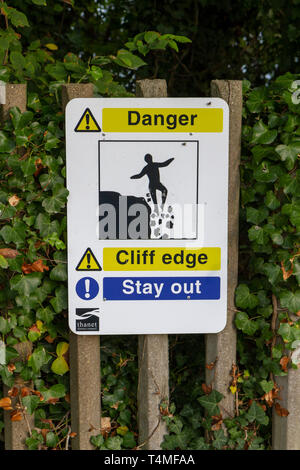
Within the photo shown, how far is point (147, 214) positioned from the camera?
190 cm

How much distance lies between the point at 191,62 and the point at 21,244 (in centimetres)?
224

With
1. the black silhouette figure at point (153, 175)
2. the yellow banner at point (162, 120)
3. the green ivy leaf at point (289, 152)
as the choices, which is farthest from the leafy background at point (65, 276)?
the black silhouette figure at point (153, 175)

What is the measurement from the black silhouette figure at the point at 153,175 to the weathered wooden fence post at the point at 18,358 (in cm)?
55

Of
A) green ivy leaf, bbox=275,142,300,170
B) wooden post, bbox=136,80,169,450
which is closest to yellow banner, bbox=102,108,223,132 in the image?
green ivy leaf, bbox=275,142,300,170

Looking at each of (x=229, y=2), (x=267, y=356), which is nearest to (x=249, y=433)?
(x=267, y=356)

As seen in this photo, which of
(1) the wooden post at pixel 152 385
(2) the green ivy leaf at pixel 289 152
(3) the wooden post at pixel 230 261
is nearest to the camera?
(2) the green ivy leaf at pixel 289 152

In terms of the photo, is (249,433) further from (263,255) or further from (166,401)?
(263,255)

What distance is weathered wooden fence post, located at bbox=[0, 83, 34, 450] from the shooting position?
1.87 meters

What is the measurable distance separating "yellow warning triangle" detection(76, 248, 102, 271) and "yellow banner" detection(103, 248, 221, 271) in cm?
4

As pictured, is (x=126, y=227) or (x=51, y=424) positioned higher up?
(x=126, y=227)

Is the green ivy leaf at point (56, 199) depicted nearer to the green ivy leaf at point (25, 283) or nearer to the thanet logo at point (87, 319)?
the green ivy leaf at point (25, 283)

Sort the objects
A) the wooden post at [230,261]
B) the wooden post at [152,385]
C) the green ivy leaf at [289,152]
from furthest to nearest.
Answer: the wooden post at [152,385], the wooden post at [230,261], the green ivy leaf at [289,152]

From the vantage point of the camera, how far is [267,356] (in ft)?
6.61

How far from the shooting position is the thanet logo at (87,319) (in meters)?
1.94
